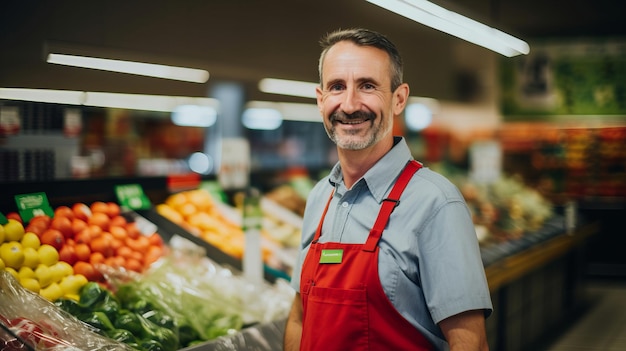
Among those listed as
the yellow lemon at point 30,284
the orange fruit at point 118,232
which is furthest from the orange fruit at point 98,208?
the yellow lemon at point 30,284

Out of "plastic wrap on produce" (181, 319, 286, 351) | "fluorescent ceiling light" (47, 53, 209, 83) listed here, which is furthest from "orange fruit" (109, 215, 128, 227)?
"plastic wrap on produce" (181, 319, 286, 351)

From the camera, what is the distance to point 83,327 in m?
2.67

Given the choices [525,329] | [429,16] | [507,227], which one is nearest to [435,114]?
[507,227]

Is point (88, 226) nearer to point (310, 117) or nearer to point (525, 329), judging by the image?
point (525, 329)

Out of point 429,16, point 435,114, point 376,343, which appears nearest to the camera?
point 376,343

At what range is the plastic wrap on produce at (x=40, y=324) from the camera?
2.39 meters

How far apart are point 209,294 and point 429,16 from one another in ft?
8.41

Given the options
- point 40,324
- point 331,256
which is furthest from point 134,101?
point 331,256

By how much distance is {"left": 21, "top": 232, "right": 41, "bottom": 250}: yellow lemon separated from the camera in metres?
3.09

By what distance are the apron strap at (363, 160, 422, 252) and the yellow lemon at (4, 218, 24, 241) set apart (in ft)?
5.84

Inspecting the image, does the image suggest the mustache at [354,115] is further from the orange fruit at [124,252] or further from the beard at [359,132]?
the orange fruit at [124,252]

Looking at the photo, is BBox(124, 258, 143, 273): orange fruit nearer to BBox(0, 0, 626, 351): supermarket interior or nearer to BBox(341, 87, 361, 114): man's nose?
BBox(0, 0, 626, 351): supermarket interior

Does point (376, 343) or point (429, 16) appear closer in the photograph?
point (376, 343)

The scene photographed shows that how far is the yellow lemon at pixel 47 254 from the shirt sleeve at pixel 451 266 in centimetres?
188
